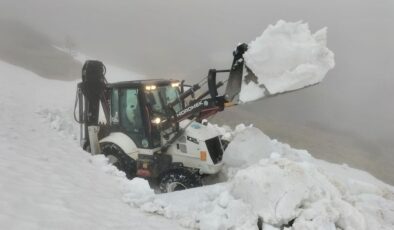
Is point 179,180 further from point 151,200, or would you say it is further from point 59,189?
point 59,189

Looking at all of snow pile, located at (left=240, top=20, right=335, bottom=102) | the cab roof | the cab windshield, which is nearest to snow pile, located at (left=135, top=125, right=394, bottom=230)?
snow pile, located at (left=240, top=20, right=335, bottom=102)

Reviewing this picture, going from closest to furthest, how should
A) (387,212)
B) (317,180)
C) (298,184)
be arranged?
(298,184)
(317,180)
(387,212)

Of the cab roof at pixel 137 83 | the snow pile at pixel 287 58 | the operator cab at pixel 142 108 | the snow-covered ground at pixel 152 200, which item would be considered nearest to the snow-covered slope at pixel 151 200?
the snow-covered ground at pixel 152 200

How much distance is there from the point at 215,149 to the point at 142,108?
6.67ft

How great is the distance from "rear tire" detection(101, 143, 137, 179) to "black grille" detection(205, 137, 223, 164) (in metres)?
1.94

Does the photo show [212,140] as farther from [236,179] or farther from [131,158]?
[236,179]

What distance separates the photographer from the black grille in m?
9.98

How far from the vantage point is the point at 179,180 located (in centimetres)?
943

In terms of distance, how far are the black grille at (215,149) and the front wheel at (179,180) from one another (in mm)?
667

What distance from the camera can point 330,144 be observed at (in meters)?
37.4

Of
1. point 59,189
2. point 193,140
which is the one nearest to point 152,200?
point 59,189

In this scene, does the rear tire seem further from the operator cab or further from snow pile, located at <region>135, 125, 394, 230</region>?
snow pile, located at <region>135, 125, 394, 230</region>

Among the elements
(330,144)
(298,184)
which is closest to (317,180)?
(298,184)

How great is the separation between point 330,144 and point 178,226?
33.3 m
